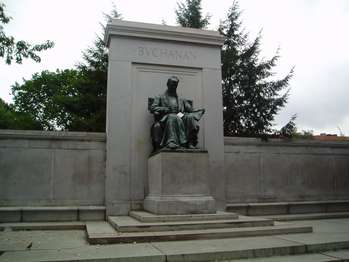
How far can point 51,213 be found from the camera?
826 cm

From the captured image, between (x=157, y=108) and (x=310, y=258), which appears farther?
(x=157, y=108)

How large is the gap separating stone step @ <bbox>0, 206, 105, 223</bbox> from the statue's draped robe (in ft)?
7.63

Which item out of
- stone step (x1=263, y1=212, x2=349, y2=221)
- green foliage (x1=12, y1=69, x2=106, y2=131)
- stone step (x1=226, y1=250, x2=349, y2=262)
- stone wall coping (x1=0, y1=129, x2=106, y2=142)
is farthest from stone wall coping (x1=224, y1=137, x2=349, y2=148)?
green foliage (x1=12, y1=69, x2=106, y2=131)

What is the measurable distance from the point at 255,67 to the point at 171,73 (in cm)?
827

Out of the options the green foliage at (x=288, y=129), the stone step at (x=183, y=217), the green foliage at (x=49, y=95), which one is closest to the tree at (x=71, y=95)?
the green foliage at (x=49, y=95)

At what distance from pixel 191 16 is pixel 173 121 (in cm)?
1271

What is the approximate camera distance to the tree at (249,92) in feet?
53.0

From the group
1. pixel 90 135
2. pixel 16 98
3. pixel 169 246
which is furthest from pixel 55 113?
pixel 169 246

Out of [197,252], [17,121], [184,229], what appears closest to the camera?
[197,252]

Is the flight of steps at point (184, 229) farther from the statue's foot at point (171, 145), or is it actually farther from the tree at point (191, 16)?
the tree at point (191, 16)

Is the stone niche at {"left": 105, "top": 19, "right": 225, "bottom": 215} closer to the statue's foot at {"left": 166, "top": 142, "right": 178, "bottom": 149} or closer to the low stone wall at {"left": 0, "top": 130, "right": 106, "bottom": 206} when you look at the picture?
the low stone wall at {"left": 0, "top": 130, "right": 106, "bottom": 206}

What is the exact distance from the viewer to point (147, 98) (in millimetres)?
9578

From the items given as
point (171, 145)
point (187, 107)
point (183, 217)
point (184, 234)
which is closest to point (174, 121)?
point (171, 145)

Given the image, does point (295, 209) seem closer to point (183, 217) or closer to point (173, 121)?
point (183, 217)
